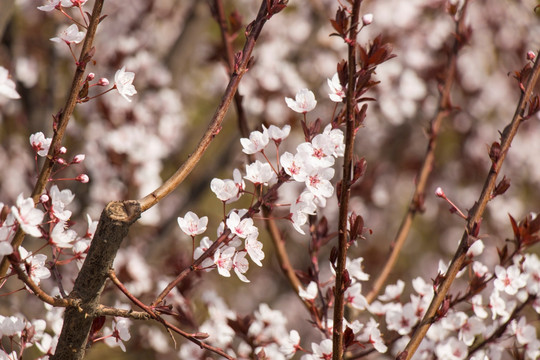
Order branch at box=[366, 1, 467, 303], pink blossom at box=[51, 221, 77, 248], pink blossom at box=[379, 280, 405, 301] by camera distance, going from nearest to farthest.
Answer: pink blossom at box=[51, 221, 77, 248] < pink blossom at box=[379, 280, 405, 301] < branch at box=[366, 1, 467, 303]

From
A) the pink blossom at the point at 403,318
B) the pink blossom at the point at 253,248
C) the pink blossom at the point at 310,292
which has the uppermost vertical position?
the pink blossom at the point at 403,318

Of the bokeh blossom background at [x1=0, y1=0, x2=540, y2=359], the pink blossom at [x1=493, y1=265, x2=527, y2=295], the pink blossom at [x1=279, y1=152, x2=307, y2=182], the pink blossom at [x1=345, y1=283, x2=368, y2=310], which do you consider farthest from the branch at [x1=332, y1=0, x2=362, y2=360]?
the bokeh blossom background at [x1=0, y1=0, x2=540, y2=359]

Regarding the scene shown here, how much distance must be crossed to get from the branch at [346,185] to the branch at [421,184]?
2.90 ft

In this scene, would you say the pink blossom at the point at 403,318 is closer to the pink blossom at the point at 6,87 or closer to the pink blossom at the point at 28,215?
the pink blossom at the point at 28,215

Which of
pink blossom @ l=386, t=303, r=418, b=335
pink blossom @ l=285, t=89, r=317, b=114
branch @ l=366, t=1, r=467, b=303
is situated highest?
branch @ l=366, t=1, r=467, b=303

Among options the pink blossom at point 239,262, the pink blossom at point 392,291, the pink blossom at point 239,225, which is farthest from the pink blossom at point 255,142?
the pink blossom at point 392,291

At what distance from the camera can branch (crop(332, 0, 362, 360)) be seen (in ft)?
5.18

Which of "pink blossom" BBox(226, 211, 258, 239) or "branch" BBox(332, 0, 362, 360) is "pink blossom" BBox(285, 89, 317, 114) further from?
"pink blossom" BBox(226, 211, 258, 239)

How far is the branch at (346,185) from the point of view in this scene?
158 cm

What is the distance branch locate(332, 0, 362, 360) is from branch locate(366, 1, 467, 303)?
884 millimetres

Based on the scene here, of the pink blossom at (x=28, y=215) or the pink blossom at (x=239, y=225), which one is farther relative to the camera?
the pink blossom at (x=239, y=225)

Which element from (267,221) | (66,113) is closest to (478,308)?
Answer: (267,221)

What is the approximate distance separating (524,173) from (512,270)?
5.97m

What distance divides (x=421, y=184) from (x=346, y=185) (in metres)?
1.30
